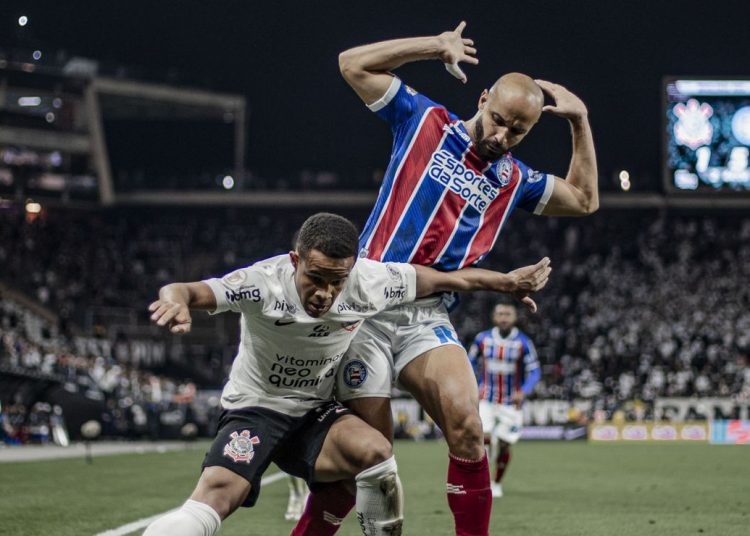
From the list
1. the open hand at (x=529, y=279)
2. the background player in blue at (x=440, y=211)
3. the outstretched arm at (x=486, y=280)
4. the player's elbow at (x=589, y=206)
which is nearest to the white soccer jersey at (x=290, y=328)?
the outstretched arm at (x=486, y=280)

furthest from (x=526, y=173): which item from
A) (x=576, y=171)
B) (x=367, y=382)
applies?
(x=367, y=382)

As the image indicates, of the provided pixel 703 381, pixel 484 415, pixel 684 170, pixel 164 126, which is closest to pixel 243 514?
pixel 484 415

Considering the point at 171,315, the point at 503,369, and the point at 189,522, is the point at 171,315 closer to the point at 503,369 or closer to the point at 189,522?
the point at 189,522

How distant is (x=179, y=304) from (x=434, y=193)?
204cm

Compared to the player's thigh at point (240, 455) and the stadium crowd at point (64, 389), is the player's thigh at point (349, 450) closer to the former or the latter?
the player's thigh at point (240, 455)

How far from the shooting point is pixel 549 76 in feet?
160

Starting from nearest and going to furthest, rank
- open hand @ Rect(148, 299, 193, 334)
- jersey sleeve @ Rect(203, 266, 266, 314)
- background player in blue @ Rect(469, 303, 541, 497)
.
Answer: open hand @ Rect(148, 299, 193, 334)
jersey sleeve @ Rect(203, 266, 266, 314)
background player in blue @ Rect(469, 303, 541, 497)

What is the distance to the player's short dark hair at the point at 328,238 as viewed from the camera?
473 centimetres

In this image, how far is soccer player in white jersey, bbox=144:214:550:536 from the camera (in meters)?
4.77

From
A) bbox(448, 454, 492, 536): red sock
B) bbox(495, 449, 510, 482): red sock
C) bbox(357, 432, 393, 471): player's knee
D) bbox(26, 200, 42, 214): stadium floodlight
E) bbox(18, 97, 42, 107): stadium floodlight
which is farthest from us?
bbox(26, 200, 42, 214): stadium floodlight

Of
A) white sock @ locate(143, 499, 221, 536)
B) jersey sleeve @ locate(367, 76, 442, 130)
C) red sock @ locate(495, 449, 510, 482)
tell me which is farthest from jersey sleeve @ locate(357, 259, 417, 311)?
red sock @ locate(495, 449, 510, 482)

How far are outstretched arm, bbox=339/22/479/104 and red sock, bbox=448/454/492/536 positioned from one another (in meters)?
2.09

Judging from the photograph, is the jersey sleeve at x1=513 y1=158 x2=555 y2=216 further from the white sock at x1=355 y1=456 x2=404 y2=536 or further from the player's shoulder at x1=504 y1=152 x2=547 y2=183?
the white sock at x1=355 y1=456 x2=404 y2=536

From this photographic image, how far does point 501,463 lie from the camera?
43.8 ft
